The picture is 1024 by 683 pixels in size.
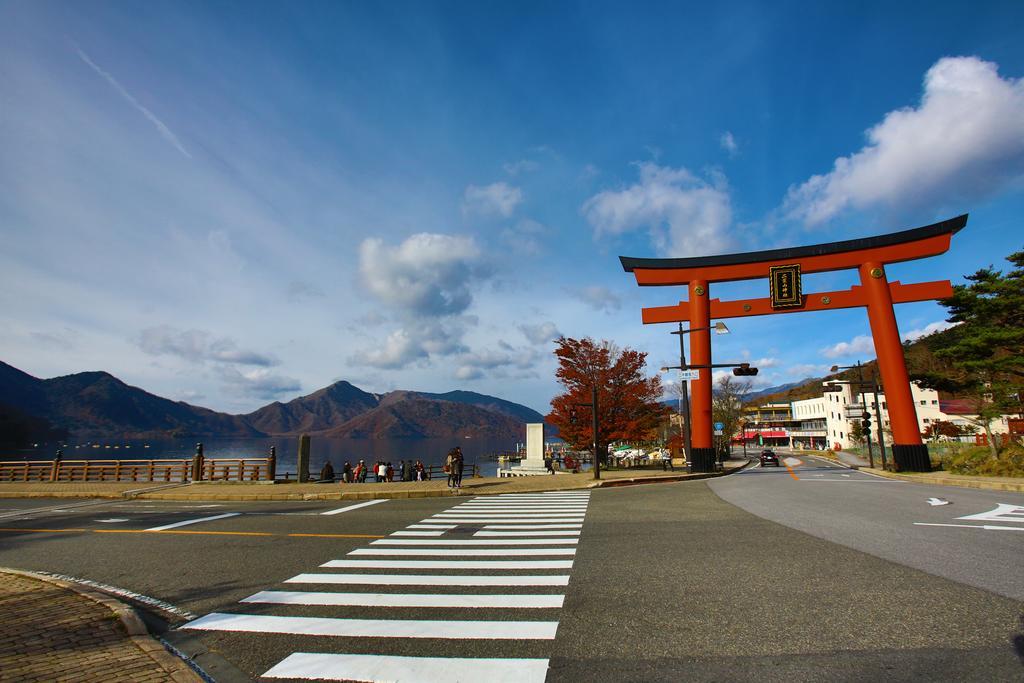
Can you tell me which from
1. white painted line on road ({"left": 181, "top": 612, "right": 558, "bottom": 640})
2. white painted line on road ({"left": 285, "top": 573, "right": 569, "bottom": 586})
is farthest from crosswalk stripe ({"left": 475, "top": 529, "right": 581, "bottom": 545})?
white painted line on road ({"left": 181, "top": 612, "right": 558, "bottom": 640})

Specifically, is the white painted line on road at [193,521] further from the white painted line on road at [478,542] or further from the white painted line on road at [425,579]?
the white painted line on road at [425,579]

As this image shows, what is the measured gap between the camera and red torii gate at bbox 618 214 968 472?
73.8ft

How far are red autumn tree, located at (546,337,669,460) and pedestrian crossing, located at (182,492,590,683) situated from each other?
19572 millimetres

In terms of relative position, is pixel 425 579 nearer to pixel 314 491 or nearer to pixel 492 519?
pixel 492 519

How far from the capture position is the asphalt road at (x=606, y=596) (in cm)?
391

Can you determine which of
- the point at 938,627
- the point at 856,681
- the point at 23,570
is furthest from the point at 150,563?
Result: the point at 938,627

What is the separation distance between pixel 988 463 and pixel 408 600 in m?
25.0

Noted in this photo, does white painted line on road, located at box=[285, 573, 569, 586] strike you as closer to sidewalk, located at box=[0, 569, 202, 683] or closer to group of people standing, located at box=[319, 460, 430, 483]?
sidewalk, located at box=[0, 569, 202, 683]

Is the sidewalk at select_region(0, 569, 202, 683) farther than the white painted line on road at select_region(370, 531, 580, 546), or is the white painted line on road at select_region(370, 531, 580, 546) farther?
the white painted line on road at select_region(370, 531, 580, 546)

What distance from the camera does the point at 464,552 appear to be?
8.12 metres

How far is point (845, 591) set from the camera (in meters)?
5.46

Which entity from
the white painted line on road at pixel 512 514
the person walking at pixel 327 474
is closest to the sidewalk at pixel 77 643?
the white painted line on road at pixel 512 514

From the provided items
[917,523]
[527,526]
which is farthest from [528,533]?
[917,523]

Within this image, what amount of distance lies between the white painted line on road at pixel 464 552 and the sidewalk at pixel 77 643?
11.8ft
